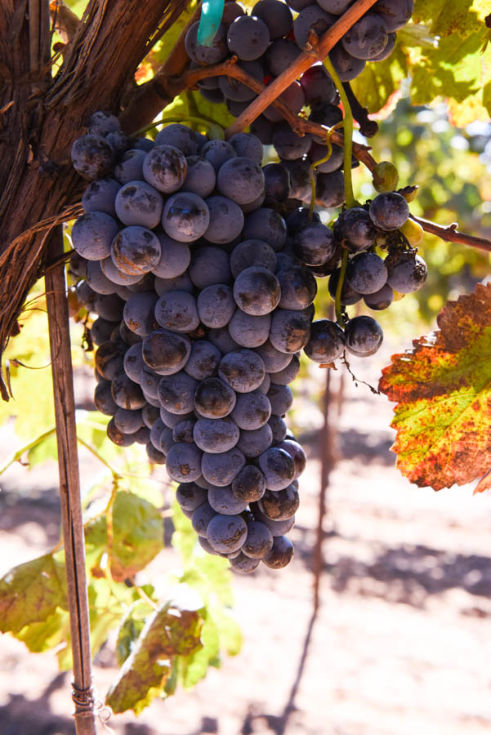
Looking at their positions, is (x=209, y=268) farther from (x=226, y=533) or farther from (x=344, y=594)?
(x=344, y=594)

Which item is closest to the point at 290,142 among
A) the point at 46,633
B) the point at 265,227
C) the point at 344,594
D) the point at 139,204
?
the point at 265,227

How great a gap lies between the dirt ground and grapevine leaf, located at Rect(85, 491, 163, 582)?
1.56 m

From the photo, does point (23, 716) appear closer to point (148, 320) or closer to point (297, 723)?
point (297, 723)

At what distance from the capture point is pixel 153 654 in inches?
50.8

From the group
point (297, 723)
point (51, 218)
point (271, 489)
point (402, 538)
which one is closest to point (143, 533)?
point (271, 489)

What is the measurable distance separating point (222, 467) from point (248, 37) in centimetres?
56

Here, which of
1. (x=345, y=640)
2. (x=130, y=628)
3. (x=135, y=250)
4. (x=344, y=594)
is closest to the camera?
(x=135, y=250)

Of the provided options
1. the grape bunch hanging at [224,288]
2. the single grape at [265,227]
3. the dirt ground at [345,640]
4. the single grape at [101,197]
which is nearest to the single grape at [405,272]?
the grape bunch hanging at [224,288]

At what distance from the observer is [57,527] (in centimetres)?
587

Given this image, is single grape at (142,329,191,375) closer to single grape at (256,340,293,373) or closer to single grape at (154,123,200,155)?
single grape at (256,340,293,373)

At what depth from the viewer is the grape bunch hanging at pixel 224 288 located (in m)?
0.74

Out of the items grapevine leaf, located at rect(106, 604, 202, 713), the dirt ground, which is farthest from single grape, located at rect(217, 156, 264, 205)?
the dirt ground

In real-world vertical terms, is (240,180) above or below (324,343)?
above

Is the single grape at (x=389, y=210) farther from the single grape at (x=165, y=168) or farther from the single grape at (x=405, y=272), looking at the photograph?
the single grape at (x=165, y=168)
